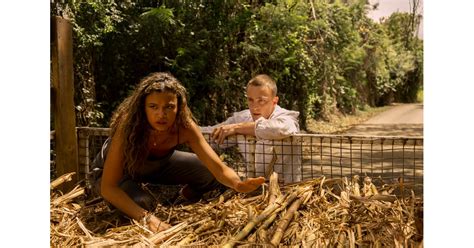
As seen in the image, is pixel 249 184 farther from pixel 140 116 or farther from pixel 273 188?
pixel 140 116

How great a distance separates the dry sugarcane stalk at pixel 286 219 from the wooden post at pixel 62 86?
685 mm

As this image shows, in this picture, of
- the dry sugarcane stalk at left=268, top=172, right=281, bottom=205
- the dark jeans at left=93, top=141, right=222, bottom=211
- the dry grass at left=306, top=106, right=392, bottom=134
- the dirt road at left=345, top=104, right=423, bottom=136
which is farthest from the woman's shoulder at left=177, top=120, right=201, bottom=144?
the dry grass at left=306, top=106, right=392, bottom=134

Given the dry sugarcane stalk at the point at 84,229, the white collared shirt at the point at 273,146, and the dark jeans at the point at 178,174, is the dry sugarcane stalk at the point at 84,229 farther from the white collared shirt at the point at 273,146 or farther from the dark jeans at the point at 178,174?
the white collared shirt at the point at 273,146

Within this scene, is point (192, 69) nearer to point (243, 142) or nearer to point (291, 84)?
point (243, 142)

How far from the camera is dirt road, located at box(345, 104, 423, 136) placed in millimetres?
4113

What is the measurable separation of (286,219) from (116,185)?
44 centimetres

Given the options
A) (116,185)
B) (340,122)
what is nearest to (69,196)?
(116,185)

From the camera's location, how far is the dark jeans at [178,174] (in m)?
1.61

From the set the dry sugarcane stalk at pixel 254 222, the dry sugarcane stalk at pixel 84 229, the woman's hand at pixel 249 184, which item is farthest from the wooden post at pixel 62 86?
the dry sugarcane stalk at pixel 254 222

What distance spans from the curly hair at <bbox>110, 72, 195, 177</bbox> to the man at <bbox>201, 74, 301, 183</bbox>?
0.18 m

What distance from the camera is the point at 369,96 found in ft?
19.1

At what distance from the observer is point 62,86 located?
1640 millimetres
